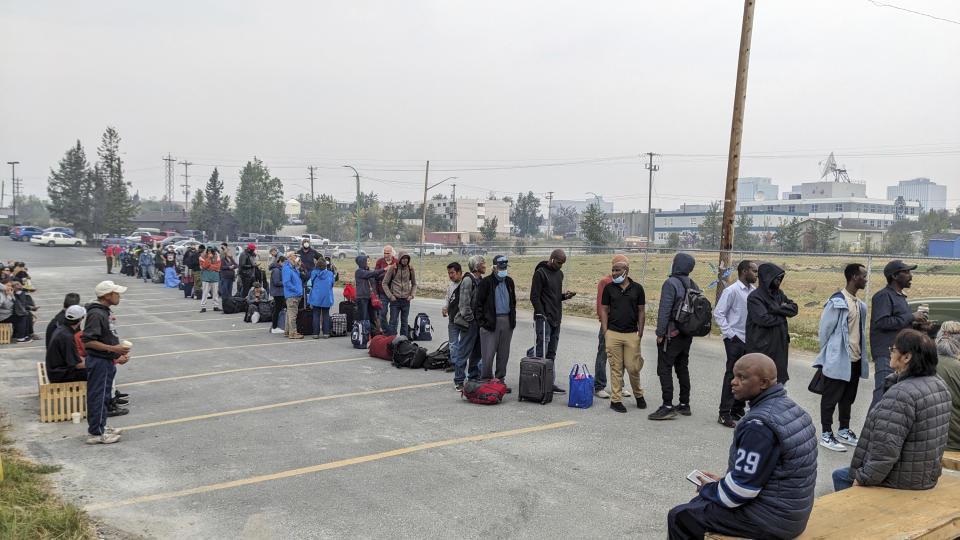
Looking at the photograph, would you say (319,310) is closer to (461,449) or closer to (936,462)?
(461,449)

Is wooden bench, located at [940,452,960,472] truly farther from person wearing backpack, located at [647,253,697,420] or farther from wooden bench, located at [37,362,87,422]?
wooden bench, located at [37,362,87,422]

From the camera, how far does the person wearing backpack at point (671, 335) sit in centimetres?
808

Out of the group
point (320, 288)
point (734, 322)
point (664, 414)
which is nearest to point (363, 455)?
point (664, 414)

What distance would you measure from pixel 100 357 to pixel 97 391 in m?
0.37

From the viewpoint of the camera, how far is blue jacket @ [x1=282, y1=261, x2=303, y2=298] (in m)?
14.3

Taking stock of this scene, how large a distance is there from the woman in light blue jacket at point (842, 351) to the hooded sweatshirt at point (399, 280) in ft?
24.7

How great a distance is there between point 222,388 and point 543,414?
191 inches

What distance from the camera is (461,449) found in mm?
7227

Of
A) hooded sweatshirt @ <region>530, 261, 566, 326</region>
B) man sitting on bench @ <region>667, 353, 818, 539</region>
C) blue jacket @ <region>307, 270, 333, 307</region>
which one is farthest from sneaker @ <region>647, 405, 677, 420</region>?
blue jacket @ <region>307, 270, 333, 307</region>

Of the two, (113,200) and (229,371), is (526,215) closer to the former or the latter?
(113,200)

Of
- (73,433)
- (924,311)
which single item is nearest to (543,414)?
(924,311)

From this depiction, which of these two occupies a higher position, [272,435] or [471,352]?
[471,352]

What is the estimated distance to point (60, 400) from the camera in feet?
26.5

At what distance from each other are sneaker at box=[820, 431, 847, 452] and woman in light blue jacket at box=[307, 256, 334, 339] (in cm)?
962
